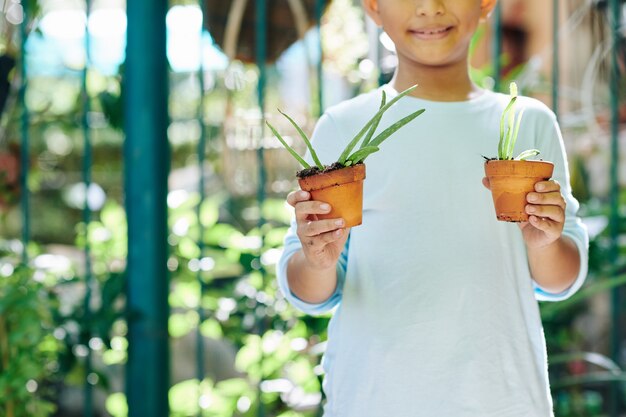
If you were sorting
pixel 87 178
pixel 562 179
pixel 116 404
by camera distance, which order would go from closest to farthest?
pixel 562 179, pixel 87 178, pixel 116 404

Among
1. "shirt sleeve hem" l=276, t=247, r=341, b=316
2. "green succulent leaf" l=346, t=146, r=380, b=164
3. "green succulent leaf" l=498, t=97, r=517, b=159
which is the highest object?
"green succulent leaf" l=498, t=97, r=517, b=159

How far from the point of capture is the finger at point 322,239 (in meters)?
1.29

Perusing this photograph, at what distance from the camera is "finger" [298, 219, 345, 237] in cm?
126

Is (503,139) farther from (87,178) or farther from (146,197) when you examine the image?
(87,178)

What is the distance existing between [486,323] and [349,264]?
0.26 meters

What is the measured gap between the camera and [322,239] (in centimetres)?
130

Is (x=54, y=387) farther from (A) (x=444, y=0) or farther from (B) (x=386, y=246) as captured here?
(A) (x=444, y=0)

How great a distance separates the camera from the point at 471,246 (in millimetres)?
1425

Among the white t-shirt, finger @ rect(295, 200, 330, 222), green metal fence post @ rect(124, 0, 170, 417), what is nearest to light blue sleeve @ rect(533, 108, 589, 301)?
the white t-shirt

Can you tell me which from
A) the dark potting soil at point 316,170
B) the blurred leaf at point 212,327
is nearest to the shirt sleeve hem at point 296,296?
the dark potting soil at point 316,170

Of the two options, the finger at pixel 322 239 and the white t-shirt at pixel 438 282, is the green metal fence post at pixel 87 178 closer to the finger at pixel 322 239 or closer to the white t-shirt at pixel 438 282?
the white t-shirt at pixel 438 282

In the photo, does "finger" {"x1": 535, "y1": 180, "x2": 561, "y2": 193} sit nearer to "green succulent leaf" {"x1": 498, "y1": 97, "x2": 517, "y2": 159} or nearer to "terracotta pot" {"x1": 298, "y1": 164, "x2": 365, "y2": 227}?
"green succulent leaf" {"x1": 498, "y1": 97, "x2": 517, "y2": 159}

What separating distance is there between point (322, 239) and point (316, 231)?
2cm

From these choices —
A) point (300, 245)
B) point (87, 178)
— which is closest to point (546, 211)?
point (300, 245)
